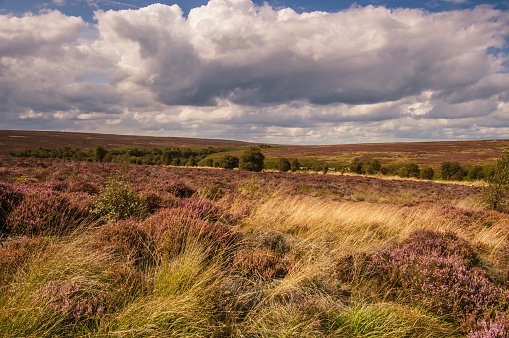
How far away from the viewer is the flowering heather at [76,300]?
217cm

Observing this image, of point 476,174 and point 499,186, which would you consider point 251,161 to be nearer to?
point 499,186

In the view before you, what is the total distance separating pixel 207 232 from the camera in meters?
4.17

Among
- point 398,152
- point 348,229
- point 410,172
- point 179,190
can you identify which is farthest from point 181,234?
point 398,152

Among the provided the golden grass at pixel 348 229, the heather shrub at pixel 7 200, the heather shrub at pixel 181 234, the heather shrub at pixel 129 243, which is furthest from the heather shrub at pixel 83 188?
the golden grass at pixel 348 229

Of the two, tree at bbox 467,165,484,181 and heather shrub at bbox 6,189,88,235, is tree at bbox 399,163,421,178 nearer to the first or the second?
tree at bbox 467,165,484,181

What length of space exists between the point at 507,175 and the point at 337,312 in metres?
12.8

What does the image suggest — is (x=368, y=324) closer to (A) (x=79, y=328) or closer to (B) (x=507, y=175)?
(A) (x=79, y=328)

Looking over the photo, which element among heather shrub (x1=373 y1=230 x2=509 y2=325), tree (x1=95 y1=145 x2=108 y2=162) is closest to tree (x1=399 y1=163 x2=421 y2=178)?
heather shrub (x1=373 y1=230 x2=509 y2=325)

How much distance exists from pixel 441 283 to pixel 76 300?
418 centimetres

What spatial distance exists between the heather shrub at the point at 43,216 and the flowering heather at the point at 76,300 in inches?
79.8

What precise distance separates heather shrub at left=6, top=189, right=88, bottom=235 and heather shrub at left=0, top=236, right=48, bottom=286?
79cm

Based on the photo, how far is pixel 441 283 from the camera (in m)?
3.06

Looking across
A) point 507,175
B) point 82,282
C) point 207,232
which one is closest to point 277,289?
point 207,232

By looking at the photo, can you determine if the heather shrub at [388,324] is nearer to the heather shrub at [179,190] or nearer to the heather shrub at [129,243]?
the heather shrub at [129,243]
